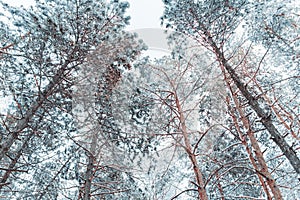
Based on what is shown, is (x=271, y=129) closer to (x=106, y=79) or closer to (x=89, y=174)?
(x=106, y=79)

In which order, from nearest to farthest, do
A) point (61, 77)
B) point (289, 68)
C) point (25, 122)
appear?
point (25, 122), point (61, 77), point (289, 68)

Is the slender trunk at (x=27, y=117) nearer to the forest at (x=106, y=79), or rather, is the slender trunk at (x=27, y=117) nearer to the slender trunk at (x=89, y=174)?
the forest at (x=106, y=79)

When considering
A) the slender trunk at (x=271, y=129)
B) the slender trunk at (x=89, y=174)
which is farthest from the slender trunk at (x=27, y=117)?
the slender trunk at (x=271, y=129)

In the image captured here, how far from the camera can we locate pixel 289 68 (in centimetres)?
901

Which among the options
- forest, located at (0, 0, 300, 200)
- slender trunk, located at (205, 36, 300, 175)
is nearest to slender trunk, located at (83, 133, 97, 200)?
forest, located at (0, 0, 300, 200)

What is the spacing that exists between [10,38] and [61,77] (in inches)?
75.9

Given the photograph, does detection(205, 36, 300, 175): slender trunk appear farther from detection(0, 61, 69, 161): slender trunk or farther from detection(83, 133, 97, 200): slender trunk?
detection(0, 61, 69, 161): slender trunk

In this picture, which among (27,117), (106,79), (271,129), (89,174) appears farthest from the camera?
(106,79)

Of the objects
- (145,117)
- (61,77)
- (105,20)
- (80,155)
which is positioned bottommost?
(80,155)

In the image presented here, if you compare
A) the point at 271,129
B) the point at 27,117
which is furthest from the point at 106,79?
the point at 271,129

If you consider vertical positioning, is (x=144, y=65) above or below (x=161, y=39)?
below

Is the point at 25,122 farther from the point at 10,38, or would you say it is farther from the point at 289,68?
the point at 289,68

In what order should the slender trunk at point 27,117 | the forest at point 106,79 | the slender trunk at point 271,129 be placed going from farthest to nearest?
the forest at point 106,79 < the slender trunk at point 27,117 < the slender trunk at point 271,129

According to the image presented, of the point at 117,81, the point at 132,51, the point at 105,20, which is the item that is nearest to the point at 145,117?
the point at 117,81
